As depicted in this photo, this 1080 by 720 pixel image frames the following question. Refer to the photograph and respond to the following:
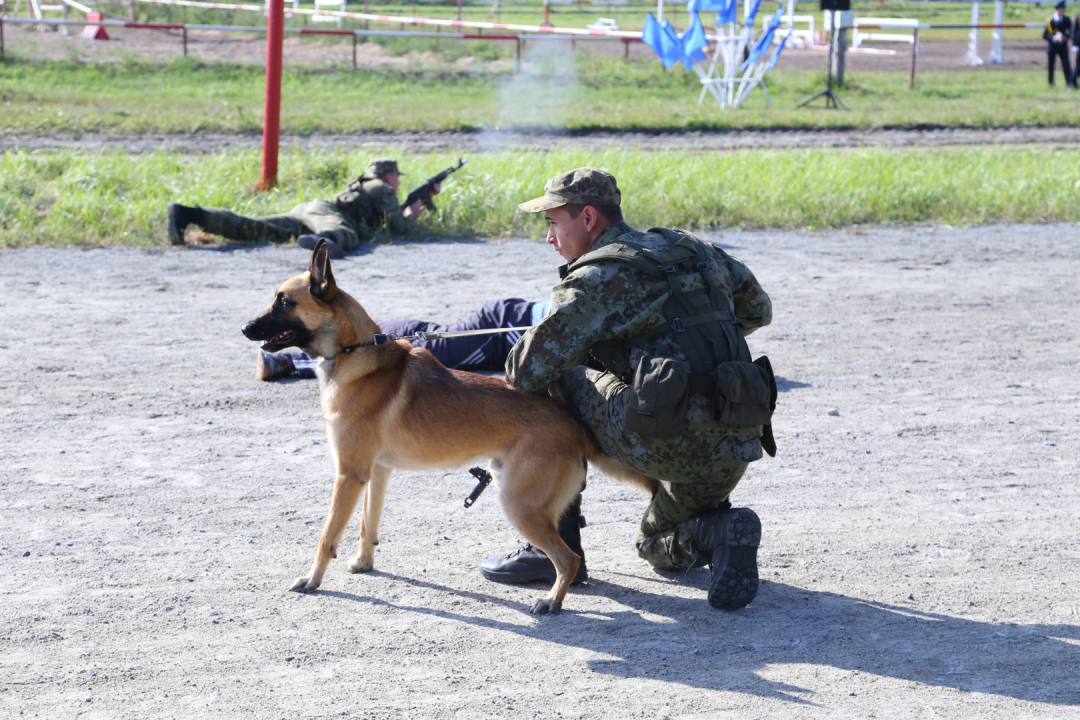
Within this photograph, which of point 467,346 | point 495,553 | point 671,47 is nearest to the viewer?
point 495,553

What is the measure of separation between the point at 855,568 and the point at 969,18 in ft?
130

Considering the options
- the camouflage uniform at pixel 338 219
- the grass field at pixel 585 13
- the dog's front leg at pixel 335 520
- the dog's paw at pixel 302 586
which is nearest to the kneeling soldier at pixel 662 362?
the dog's front leg at pixel 335 520

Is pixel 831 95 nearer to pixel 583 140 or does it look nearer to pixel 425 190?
pixel 583 140

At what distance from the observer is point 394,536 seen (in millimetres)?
4555

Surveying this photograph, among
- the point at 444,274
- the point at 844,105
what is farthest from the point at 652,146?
A: the point at 444,274

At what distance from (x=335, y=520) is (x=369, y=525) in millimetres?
282

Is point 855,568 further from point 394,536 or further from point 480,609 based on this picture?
point 394,536

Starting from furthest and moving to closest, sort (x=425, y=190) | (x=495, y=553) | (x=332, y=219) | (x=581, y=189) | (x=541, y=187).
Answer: (x=541, y=187) < (x=425, y=190) < (x=332, y=219) < (x=495, y=553) < (x=581, y=189)

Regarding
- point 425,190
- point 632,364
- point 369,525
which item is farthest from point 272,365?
point 425,190

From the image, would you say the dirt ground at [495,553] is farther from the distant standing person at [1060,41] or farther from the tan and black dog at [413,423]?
the distant standing person at [1060,41]

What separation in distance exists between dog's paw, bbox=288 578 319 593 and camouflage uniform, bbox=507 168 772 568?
105 centimetres

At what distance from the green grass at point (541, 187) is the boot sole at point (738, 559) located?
23.8 ft

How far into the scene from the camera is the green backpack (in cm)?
368

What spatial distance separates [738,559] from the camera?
380 centimetres
